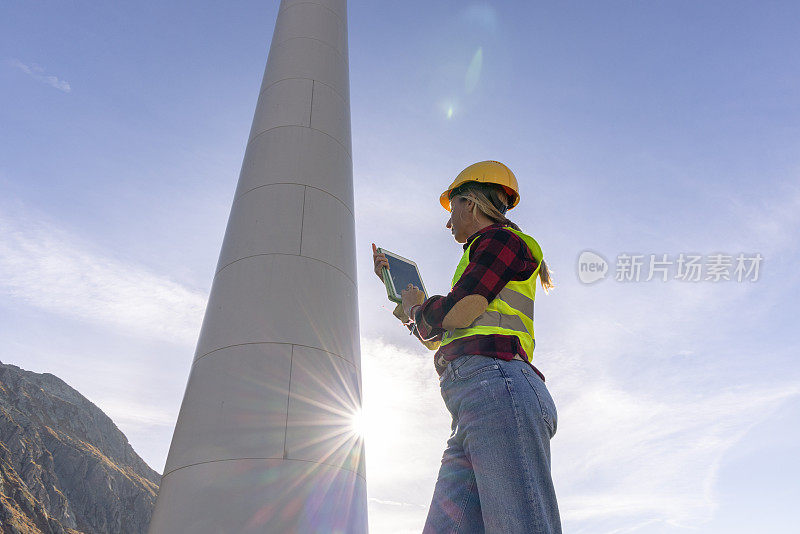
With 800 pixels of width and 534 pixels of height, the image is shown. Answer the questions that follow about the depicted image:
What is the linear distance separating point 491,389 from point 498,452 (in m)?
0.31

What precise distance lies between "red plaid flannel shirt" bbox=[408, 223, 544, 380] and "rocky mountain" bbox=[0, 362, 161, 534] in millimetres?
83444

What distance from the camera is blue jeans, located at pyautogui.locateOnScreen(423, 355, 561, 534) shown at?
273 centimetres

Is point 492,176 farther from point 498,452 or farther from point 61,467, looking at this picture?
point 61,467

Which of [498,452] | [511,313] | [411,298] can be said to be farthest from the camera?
[411,298]

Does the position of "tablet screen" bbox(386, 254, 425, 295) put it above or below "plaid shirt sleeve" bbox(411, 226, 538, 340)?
→ above

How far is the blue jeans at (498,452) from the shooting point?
2.73 metres

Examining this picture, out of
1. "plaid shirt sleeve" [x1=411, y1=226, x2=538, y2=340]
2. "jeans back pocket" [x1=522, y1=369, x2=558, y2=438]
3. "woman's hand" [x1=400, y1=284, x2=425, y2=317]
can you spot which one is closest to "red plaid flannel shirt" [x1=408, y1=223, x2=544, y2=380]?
"plaid shirt sleeve" [x1=411, y1=226, x2=538, y2=340]

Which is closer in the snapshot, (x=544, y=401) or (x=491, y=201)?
(x=544, y=401)

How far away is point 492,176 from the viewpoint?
376 cm

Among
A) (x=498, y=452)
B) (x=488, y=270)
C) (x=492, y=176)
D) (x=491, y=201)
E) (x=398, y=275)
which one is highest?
(x=492, y=176)

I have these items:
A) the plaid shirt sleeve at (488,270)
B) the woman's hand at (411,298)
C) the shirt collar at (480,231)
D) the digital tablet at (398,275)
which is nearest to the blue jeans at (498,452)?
the plaid shirt sleeve at (488,270)

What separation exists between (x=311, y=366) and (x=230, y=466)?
1.45 m

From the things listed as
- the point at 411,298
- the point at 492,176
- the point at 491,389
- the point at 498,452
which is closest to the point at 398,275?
the point at 411,298

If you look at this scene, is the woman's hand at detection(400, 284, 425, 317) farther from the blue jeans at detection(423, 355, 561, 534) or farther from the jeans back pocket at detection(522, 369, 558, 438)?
the jeans back pocket at detection(522, 369, 558, 438)
